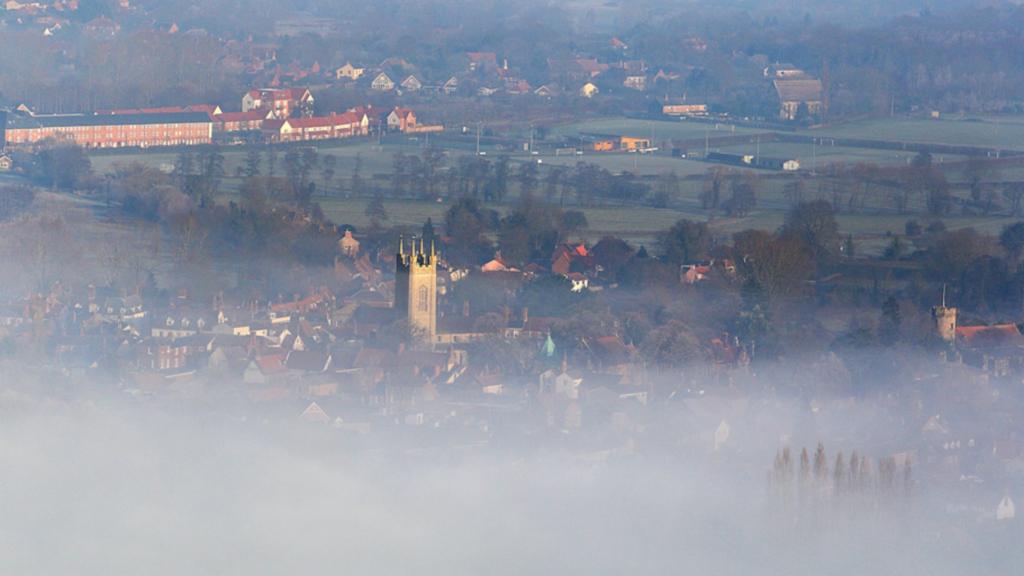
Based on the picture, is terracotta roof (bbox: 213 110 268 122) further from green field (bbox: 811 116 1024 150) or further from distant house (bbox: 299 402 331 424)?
distant house (bbox: 299 402 331 424)

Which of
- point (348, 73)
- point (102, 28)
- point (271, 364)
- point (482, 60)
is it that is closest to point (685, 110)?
point (348, 73)

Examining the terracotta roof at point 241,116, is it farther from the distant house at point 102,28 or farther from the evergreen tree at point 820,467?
the evergreen tree at point 820,467

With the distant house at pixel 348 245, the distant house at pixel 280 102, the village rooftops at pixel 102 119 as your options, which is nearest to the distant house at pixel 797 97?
the distant house at pixel 280 102

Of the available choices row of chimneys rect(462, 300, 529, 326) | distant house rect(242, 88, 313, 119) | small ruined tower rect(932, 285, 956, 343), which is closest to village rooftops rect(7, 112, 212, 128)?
distant house rect(242, 88, 313, 119)

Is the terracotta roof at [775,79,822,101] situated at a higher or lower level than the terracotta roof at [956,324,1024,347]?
higher

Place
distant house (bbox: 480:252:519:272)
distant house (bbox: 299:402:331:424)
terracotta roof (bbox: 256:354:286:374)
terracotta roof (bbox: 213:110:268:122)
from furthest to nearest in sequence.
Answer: terracotta roof (bbox: 213:110:268:122)
distant house (bbox: 480:252:519:272)
terracotta roof (bbox: 256:354:286:374)
distant house (bbox: 299:402:331:424)

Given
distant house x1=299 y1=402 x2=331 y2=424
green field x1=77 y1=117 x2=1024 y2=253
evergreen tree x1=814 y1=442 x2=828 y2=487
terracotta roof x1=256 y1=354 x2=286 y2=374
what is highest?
green field x1=77 y1=117 x2=1024 y2=253

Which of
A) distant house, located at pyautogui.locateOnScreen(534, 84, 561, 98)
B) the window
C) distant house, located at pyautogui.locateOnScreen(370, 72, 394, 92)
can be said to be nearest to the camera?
the window
